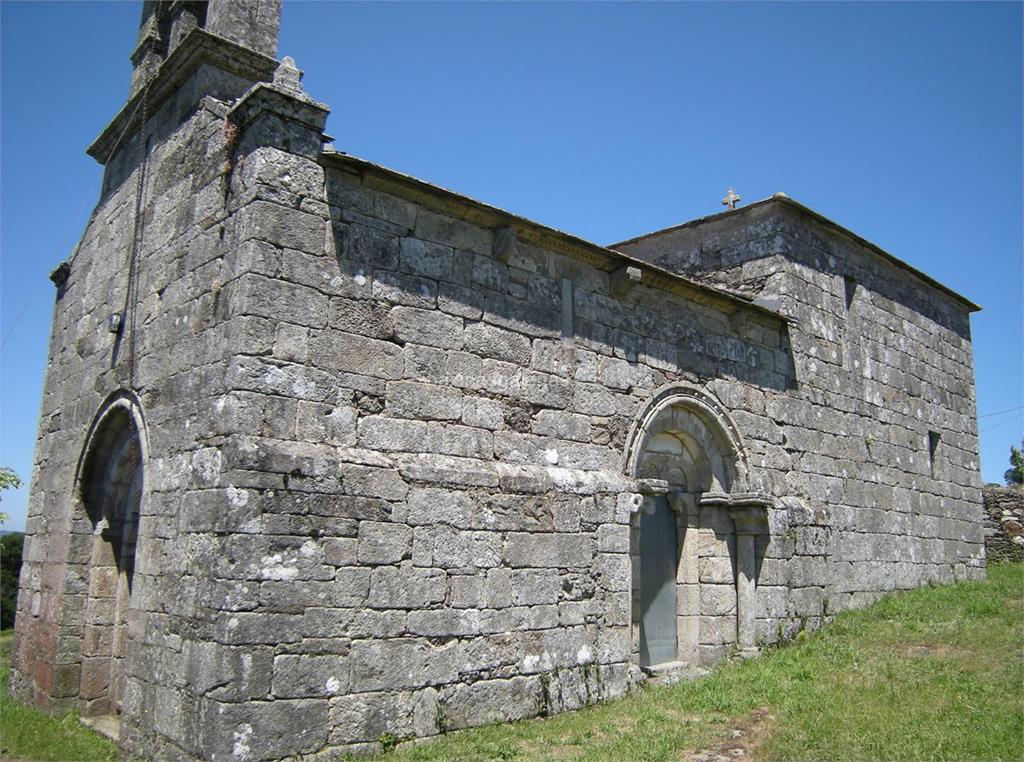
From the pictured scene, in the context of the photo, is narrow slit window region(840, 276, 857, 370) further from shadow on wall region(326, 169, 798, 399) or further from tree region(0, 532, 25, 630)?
tree region(0, 532, 25, 630)

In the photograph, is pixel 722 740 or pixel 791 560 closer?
pixel 722 740

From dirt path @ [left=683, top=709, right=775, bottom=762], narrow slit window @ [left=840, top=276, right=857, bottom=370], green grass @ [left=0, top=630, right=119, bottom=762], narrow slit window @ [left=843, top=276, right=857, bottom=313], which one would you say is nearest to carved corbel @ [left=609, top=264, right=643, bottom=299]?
dirt path @ [left=683, top=709, right=775, bottom=762]

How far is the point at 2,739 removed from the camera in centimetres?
666

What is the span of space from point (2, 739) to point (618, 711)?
4.91 metres

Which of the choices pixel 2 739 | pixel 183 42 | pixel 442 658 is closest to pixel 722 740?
pixel 442 658

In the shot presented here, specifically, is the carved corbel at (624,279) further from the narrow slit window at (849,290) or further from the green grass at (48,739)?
the green grass at (48,739)

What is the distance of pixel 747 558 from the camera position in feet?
28.7

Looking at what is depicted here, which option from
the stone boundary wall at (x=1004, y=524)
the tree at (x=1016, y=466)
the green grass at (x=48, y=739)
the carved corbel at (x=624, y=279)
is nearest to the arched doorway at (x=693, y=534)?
the carved corbel at (x=624, y=279)

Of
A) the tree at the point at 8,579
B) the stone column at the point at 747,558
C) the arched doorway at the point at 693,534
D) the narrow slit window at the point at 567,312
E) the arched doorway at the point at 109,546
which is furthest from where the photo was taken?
the tree at the point at 8,579

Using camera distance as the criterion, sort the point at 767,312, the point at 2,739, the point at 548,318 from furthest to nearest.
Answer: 1. the point at 767,312
2. the point at 548,318
3. the point at 2,739

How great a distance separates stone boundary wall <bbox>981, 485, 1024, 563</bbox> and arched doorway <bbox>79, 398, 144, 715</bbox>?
13043 millimetres

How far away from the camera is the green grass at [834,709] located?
5.64m

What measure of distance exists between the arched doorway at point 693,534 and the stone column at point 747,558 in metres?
0.01

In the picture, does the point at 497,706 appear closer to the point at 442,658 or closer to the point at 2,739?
the point at 442,658
